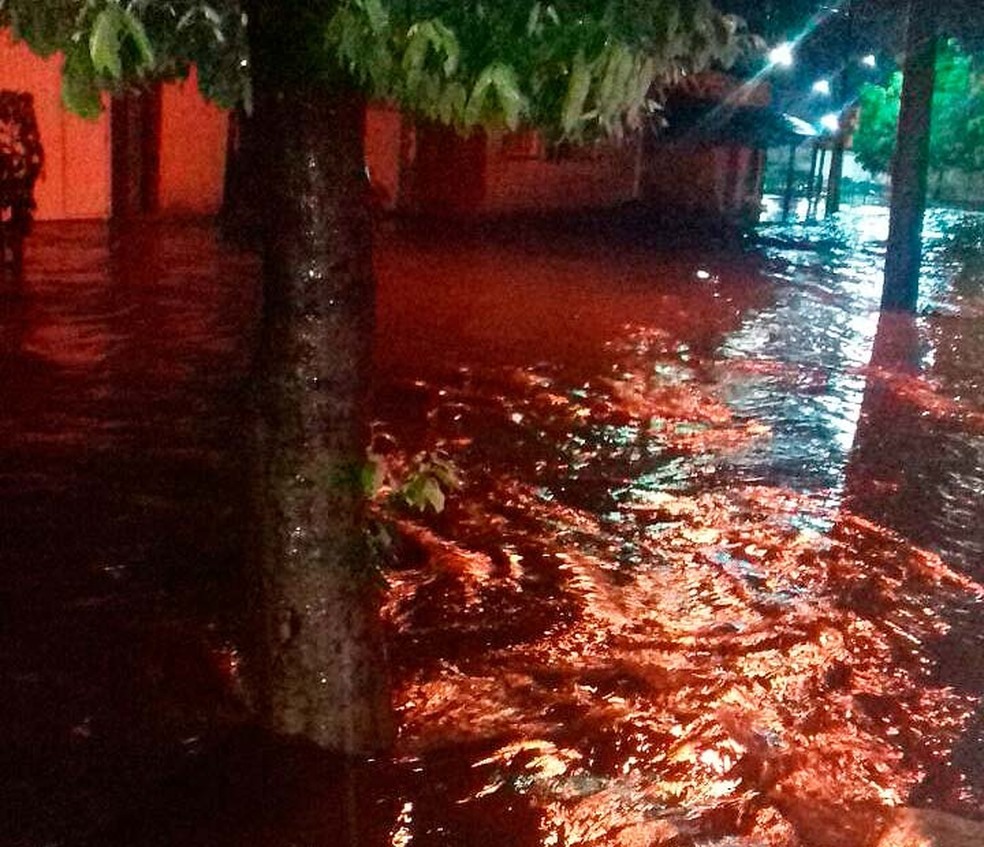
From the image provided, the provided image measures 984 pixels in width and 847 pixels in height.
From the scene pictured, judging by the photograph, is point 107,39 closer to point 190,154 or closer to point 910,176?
point 910,176

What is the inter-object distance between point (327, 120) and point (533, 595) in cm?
292

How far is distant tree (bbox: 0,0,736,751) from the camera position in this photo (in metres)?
2.82

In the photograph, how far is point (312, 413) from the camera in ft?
12.8

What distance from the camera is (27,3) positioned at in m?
2.75

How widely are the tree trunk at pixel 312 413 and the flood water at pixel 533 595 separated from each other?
0.26 metres

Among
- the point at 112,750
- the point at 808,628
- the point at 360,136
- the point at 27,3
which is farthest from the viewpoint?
the point at 808,628

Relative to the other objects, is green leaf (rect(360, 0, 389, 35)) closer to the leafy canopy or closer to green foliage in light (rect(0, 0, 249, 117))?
the leafy canopy

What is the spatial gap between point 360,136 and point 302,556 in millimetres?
1335

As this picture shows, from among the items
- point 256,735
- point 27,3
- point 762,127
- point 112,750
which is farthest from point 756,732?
point 762,127

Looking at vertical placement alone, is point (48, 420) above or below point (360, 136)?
below

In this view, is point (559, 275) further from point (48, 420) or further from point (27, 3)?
point (27, 3)

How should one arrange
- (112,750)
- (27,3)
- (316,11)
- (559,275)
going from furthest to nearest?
(559,275) < (112,750) < (316,11) < (27,3)

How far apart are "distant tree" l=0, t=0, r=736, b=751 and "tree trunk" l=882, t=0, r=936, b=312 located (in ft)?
41.5

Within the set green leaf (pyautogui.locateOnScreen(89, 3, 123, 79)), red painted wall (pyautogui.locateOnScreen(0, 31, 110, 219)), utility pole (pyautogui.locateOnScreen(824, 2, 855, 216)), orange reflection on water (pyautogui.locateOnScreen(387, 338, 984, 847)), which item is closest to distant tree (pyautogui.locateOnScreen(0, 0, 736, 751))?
green leaf (pyautogui.locateOnScreen(89, 3, 123, 79))
